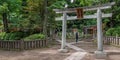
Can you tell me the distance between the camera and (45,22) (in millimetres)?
24641

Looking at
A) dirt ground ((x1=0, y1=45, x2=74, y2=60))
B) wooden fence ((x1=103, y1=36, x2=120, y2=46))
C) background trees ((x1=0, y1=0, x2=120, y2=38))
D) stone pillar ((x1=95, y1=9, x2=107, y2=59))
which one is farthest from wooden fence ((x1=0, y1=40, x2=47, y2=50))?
wooden fence ((x1=103, y1=36, x2=120, y2=46))

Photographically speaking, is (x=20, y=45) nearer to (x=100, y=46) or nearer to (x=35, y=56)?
(x=35, y=56)

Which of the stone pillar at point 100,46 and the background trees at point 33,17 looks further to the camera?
the background trees at point 33,17

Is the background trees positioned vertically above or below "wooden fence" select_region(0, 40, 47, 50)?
above

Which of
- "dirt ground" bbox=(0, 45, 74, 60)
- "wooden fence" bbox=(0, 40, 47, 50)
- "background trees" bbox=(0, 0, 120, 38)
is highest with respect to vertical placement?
"background trees" bbox=(0, 0, 120, 38)

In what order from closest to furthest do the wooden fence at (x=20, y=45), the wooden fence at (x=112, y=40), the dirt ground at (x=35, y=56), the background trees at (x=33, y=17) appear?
the dirt ground at (x=35, y=56) < the wooden fence at (x=20, y=45) < the wooden fence at (x=112, y=40) < the background trees at (x=33, y=17)

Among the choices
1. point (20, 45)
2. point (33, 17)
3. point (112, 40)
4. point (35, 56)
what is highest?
point (33, 17)

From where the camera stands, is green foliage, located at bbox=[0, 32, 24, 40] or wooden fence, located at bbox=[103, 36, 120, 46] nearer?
wooden fence, located at bbox=[103, 36, 120, 46]

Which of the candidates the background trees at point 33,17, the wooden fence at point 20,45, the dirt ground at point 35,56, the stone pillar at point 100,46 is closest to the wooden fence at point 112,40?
the background trees at point 33,17

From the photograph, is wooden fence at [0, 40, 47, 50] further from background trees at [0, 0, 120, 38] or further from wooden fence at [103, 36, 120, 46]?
wooden fence at [103, 36, 120, 46]

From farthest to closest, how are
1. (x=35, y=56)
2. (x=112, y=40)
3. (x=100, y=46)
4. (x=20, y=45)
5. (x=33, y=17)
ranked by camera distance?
(x=33, y=17), (x=112, y=40), (x=20, y=45), (x=35, y=56), (x=100, y=46)

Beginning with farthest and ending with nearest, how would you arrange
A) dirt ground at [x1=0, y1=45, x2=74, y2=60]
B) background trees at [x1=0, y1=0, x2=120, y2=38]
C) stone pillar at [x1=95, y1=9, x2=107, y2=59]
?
background trees at [x1=0, y1=0, x2=120, y2=38] → dirt ground at [x1=0, y1=45, x2=74, y2=60] → stone pillar at [x1=95, y1=9, x2=107, y2=59]

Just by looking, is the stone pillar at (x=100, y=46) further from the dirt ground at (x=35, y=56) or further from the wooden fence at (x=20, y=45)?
the wooden fence at (x=20, y=45)

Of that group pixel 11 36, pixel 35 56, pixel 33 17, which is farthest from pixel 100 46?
pixel 11 36
